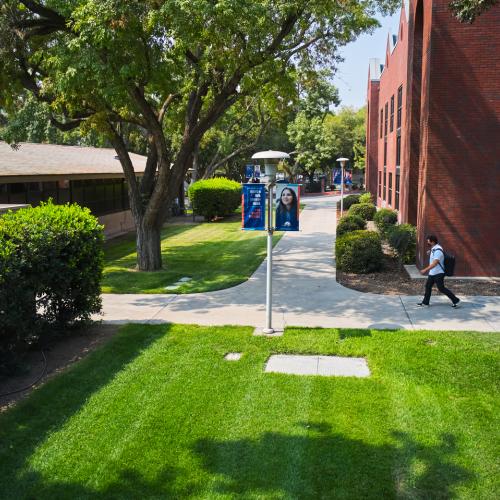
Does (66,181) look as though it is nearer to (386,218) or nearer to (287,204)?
(386,218)

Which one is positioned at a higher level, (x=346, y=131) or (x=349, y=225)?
(x=346, y=131)

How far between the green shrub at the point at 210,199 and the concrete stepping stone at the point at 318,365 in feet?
71.1

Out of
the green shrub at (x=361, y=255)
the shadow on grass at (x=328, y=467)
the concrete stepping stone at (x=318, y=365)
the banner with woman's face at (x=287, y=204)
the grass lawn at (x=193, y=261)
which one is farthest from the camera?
the green shrub at (x=361, y=255)

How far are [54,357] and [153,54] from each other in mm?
7125

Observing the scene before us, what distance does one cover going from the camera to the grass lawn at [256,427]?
5250mm

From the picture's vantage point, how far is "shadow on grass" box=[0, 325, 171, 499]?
5530mm

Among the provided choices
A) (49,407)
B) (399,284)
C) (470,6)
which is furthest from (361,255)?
(49,407)

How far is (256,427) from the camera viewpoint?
634cm

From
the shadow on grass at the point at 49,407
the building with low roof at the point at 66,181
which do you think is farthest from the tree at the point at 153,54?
the shadow on grass at the point at 49,407

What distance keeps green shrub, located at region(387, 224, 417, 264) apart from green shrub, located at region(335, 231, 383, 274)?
0.57 m

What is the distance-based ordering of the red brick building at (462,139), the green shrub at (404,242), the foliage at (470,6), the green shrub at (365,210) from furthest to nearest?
the green shrub at (365,210), the green shrub at (404,242), the red brick building at (462,139), the foliage at (470,6)

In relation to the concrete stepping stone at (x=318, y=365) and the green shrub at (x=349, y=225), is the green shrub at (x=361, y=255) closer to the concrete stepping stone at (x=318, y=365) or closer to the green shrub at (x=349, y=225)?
the green shrub at (x=349, y=225)

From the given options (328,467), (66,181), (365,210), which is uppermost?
(66,181)

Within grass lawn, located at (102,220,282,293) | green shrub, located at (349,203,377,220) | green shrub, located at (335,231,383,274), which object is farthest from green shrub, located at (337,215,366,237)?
green shrub, located at (349,203,377,220)
